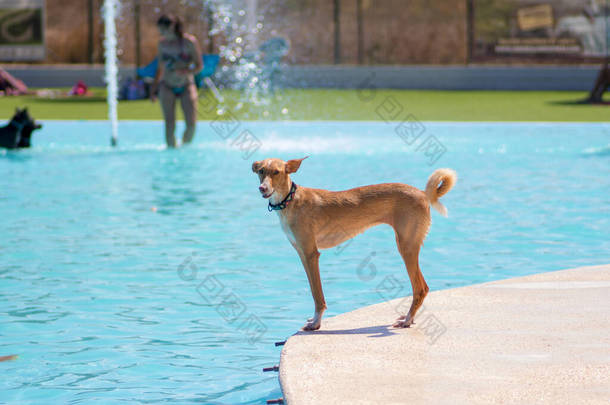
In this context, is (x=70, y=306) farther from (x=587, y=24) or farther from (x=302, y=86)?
(x=587, y=24)

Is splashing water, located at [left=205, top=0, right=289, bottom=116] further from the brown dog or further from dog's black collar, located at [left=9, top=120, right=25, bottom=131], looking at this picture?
the brown dog

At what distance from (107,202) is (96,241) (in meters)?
2.43

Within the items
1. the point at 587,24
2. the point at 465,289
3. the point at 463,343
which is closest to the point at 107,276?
the point at 465,289

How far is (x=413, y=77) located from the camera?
28188mm

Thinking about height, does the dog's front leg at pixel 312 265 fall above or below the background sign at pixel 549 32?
below

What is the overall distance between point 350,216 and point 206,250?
4.06 m

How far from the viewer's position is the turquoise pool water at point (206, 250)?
5633mm

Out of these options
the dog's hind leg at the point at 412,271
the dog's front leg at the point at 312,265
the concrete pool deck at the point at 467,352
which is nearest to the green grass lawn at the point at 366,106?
the concrete pool deck at the point at 467,352

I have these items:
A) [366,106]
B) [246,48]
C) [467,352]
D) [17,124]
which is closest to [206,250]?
[467,352]

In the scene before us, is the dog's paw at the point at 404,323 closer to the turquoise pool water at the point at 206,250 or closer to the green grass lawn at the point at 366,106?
the turquoise pool water at the point at 206,250

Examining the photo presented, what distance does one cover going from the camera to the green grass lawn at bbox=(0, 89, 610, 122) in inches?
839

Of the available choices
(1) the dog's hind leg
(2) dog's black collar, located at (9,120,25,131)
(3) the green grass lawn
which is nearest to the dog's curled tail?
(1) the dog's hind leg

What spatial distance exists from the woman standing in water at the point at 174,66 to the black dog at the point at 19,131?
2550mm

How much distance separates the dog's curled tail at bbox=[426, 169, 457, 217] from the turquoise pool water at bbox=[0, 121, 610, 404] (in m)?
0.76
